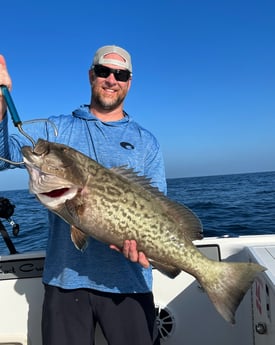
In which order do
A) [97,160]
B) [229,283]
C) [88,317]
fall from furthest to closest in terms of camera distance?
[97,160] < [88,317] < [229,283]

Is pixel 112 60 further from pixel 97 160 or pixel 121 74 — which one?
pixel 97 160

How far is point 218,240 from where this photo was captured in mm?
4531

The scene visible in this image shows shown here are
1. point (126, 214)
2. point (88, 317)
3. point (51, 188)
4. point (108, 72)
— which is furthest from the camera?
point (108, 72)

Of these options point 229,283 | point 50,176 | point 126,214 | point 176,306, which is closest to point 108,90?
point 50,176

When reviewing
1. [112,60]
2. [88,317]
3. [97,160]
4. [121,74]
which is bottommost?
[88,317]

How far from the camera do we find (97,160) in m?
3.35

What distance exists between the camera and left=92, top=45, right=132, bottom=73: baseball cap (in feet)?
11.5

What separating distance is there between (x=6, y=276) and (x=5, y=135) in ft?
6.33

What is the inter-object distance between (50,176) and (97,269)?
3.03ft

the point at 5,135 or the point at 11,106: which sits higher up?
the point at 11,106

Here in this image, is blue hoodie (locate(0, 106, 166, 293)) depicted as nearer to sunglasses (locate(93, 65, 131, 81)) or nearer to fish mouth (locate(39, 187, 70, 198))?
sunglasses (locate(93, 65, 131, 81))

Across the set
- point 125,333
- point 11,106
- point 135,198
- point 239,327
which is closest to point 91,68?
point 11,106

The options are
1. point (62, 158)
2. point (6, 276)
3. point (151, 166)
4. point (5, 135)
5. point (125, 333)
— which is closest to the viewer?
point (62, 158)

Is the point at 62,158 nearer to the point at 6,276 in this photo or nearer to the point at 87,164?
the point at 87,164
